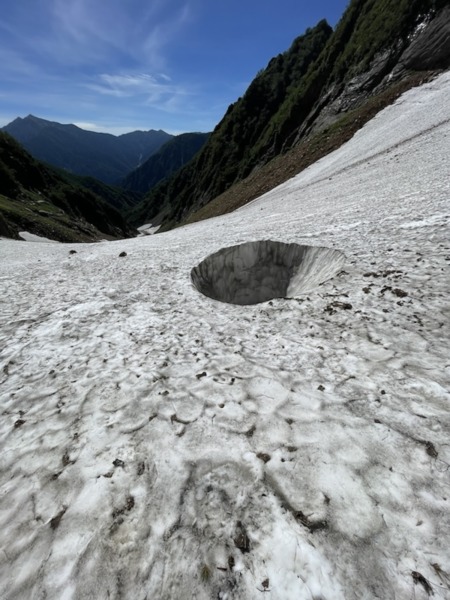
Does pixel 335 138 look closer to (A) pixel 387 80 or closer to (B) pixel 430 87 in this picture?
(B) pixel 430 87

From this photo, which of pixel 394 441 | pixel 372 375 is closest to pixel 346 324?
pixel 372 375

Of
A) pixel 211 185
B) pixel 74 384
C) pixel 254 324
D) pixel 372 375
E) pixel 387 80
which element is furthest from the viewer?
pixel 211 185

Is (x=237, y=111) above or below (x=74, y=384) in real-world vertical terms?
above

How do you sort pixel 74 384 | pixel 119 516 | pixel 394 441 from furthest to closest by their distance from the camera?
pixel 74 384, pixel 394 441, pixel 119 516

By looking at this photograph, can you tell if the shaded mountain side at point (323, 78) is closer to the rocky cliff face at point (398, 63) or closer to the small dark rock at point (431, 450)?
the rocky cliff face at point (398, 63)

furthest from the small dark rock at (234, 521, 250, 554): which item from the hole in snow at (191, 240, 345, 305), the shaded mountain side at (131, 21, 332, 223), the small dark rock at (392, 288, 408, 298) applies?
the shaded mountain side at (131, 21, 332, 223)

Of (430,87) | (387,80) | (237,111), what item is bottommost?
(430,87)
